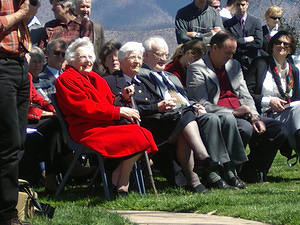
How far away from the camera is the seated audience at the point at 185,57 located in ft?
31.9

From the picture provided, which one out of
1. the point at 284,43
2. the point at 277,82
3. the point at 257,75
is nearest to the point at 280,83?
the point at 277,82

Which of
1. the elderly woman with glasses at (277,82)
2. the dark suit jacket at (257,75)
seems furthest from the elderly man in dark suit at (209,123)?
the dark suit jacket at (257,75)

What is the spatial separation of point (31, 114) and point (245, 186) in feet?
8.28

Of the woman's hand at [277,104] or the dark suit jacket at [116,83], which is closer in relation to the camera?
the dark suit jacket at [116,83]

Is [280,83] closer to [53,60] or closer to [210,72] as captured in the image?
[210,72]

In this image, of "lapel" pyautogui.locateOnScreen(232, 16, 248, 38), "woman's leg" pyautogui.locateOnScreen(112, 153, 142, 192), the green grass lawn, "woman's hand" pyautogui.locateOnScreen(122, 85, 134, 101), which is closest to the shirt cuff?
the green grass lawn

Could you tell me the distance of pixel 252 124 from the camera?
30.8ft

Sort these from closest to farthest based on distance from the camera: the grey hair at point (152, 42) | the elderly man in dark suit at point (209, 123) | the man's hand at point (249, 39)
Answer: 1. the elderly man in dark suit at point (209, 123)
2. the grey hair at point (152, 42)
3. the man's hand at point (249, 39)

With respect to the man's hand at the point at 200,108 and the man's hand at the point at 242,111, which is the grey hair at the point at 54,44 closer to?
the man's hand at the point at 200,108

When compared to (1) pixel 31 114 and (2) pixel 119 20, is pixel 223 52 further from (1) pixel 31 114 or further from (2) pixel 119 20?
(2) pixel 119 20

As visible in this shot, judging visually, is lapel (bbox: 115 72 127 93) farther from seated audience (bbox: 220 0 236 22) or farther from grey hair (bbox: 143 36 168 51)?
seated audience (bbox: 220 0 236 22)

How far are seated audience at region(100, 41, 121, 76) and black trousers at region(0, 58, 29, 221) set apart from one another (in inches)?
163

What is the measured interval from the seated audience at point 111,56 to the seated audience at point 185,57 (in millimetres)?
651

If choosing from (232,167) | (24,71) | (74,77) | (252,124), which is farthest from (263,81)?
(24,71)
